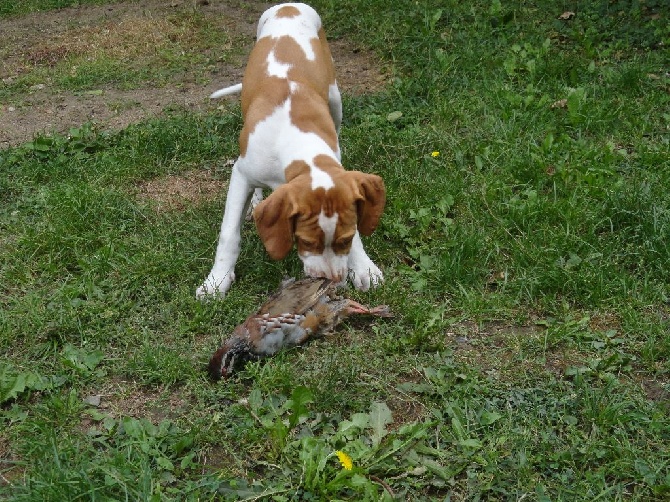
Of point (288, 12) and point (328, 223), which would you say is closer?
point (328, 223)

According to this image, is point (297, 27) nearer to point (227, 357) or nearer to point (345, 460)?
point (227, 357)

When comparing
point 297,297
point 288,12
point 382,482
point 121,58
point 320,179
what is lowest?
point 121,58

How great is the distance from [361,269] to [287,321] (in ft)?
2.65

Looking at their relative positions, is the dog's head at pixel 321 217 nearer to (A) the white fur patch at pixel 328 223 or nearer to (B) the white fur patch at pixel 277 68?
(A) the white fur patch at pixel 328 223

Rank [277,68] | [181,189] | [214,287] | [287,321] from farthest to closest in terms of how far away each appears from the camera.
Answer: [181,189]
[277,68]
[214,287]
[287,321]

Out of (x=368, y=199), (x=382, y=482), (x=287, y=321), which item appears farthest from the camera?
(x=368, y=199)

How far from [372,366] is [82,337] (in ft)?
5.27

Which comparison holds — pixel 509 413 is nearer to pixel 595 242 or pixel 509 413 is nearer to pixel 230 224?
pixel 595 242

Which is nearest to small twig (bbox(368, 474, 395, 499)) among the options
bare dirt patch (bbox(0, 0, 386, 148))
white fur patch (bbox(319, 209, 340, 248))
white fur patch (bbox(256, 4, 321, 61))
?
white fur patch (bbox(319, 209, 340, 248))

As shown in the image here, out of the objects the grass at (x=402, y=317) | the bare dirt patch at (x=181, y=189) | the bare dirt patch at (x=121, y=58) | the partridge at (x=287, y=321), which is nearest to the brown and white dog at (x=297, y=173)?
the partridge at (x=287, y=321)

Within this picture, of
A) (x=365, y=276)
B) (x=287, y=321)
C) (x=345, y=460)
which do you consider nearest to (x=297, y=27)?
(x=365, y=276)

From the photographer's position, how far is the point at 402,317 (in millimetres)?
4328

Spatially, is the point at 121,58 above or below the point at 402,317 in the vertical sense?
below

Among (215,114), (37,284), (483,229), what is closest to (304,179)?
(483,229)
